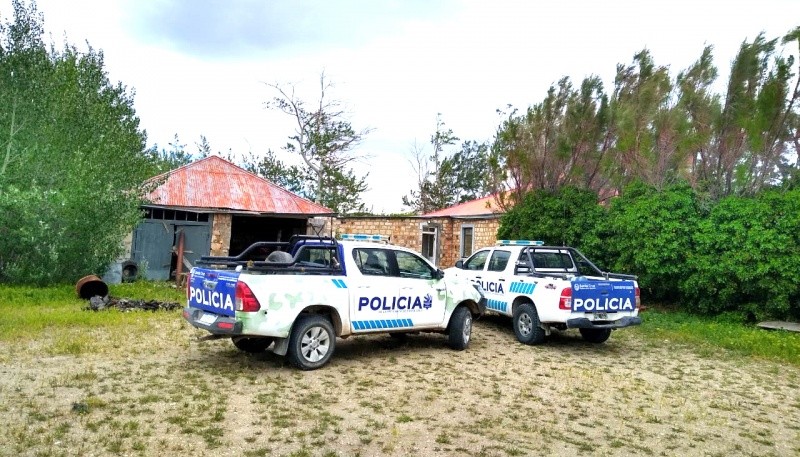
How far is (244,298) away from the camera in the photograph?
6027 millimetres

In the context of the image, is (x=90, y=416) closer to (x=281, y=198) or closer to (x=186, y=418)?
(x=186, y=418)

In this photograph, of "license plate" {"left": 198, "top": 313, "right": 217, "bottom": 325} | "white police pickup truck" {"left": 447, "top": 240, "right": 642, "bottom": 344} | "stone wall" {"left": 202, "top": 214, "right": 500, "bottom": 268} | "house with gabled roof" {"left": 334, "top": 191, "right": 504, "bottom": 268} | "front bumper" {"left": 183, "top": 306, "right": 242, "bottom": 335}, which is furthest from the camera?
"house with gabled roof" {"left": 334, "top": 191, "right": 504, "bottom": 268}

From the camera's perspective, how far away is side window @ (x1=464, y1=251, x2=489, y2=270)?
34.8ft

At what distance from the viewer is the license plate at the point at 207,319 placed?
6.29 meters

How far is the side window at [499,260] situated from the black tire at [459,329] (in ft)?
6.36

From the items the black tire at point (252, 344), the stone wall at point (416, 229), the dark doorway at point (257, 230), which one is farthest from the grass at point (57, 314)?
the stone wall at point (416, 229)

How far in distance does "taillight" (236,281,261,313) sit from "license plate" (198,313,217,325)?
46 cm

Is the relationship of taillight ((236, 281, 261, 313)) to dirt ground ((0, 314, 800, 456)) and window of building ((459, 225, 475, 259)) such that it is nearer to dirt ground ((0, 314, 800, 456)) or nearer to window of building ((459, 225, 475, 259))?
dirt ground ((0, 314, 800, 456))

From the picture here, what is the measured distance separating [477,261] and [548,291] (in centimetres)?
245

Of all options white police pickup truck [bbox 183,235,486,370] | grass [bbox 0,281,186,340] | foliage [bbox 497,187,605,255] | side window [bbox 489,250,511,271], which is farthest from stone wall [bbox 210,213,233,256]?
side window [bbox 489,250,511,271]

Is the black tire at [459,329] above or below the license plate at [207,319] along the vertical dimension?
below

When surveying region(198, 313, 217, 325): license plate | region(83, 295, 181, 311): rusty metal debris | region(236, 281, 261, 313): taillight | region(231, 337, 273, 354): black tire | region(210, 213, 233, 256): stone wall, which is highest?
region(210, 213, 233, 256): stone wall

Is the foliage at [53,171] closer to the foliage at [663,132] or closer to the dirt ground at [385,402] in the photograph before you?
the dirt ground at [385,402]

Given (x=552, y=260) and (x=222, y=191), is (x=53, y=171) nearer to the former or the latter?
(x=222, y=191)
